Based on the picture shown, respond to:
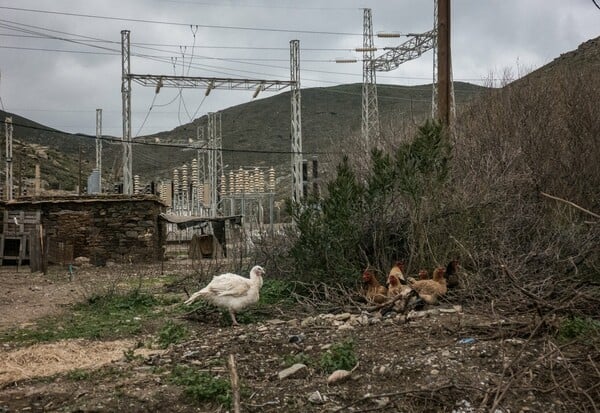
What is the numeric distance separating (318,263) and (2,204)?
18.3 meters

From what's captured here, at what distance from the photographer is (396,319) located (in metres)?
7.45

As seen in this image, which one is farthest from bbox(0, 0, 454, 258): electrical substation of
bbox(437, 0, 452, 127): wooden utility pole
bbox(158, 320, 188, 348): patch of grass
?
bbox(158, 320, 188, 348): patch of grass

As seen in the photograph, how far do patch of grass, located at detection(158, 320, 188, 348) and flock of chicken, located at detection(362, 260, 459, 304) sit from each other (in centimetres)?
272

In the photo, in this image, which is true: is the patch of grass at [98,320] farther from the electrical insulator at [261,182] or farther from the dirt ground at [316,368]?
the electrical insulator at [261,182]

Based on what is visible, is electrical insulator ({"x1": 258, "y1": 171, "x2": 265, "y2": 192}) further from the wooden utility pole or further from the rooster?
the rooster

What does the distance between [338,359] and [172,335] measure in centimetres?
291

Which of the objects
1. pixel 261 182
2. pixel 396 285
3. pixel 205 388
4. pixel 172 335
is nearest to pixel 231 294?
pixel 172 335

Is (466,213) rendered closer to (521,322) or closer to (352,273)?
(352,273)

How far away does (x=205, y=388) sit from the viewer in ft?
16.7

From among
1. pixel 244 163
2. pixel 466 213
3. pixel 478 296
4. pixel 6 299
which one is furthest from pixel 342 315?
pixel 244 163

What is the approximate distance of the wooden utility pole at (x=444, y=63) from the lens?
41.2 feet

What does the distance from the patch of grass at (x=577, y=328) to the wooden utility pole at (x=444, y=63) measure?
6760 mm

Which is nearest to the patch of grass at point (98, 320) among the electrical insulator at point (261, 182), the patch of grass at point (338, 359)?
the patch of grass at point (338, 359)

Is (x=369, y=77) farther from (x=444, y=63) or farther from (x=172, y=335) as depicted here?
(x=172, y=335)
